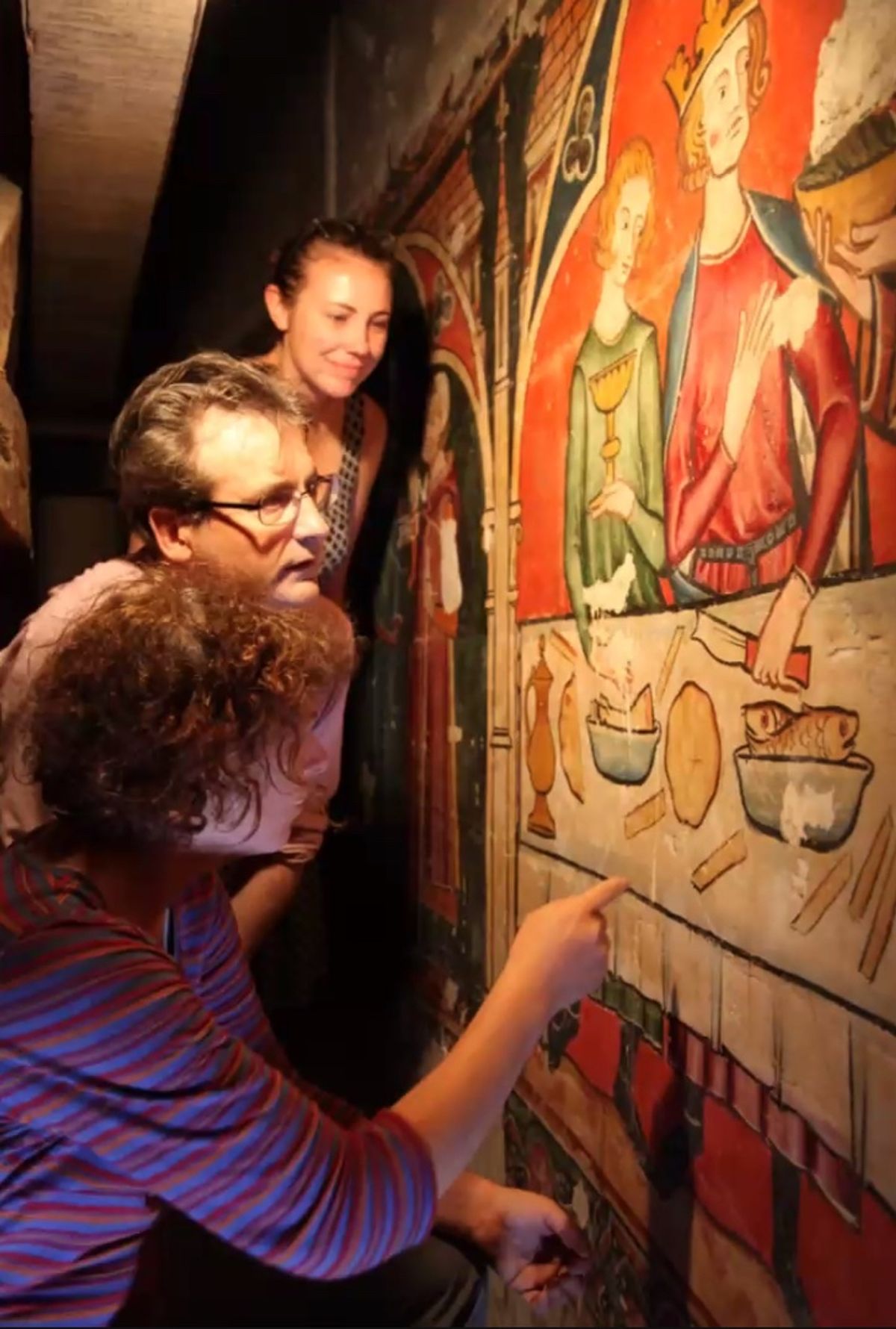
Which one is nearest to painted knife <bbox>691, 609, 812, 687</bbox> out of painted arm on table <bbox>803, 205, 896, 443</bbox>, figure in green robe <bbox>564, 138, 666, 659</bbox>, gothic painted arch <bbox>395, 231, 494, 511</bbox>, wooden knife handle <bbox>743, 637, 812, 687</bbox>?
wooden knife handle <bbox>743, 637, 812, 687</bbox>

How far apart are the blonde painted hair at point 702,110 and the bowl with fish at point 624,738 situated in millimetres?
574

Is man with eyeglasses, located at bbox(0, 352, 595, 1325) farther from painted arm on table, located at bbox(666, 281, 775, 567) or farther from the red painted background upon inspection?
painted arm on table, located at bbox(666, 281, 775, 567)

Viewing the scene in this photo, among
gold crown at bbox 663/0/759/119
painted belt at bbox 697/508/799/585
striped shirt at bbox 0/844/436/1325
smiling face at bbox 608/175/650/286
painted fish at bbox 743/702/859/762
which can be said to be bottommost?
striped shirt at bbox 0/844/436/1325

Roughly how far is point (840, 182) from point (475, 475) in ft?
3.14

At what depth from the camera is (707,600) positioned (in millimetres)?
1239

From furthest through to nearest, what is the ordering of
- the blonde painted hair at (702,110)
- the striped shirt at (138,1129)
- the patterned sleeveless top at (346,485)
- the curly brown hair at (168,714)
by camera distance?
the patterned sleeveless top at (346,485)
the blonde painted hair at (702,110)
the curly brown hair at (168,714)
the striped shirt at (138,1129)

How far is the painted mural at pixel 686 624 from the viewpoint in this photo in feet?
3.29

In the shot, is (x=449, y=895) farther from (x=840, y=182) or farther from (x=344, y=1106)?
(x=840, y=182)

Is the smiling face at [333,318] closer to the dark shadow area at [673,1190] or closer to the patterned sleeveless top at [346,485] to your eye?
the patterned sleeveless top at [346,485]


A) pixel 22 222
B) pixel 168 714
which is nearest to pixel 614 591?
pixel 168 714

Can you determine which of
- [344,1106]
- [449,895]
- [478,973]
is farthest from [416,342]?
[344,1106]

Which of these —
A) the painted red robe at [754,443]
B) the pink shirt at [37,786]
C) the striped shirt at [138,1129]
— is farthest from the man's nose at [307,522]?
the striped shirt at [138,1129]

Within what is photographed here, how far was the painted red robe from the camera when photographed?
3.39 feet

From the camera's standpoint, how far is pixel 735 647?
1188 millimetres
